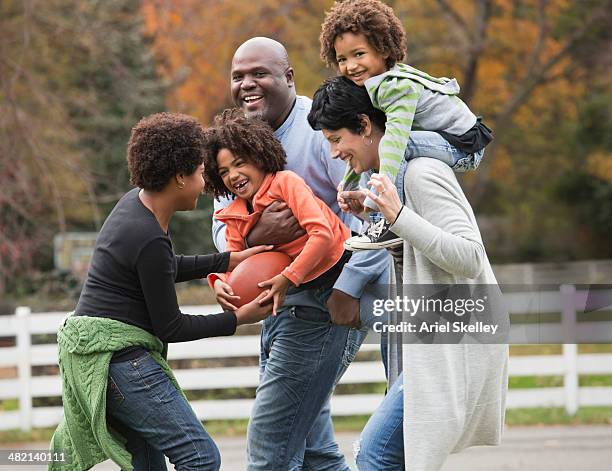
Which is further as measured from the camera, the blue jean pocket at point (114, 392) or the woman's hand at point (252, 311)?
the woman's hand at point (252, 311)

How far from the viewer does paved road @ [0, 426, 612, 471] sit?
7.80 meters

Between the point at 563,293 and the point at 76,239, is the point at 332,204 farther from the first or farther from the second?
the point at 76,239

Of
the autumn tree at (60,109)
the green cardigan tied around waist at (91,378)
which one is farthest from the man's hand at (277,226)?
the autumn tree at (60,109)

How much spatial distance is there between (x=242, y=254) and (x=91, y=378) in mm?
916

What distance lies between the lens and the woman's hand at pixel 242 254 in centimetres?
469

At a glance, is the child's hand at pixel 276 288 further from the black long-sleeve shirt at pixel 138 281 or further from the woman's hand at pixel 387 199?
the woman's hand at pixel 387 199

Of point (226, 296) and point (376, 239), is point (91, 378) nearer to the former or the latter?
point (226, 296)

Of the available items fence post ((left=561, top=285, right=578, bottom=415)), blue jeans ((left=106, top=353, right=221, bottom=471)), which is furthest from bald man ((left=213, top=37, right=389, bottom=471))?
fence post ((left=561, top=285, right=578, bottom=415))

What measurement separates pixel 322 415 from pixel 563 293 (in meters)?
5.47

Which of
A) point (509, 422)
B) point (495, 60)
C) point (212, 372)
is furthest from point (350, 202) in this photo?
point (495, 60)

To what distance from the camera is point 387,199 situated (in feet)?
12.5

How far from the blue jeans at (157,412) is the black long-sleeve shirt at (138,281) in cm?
18

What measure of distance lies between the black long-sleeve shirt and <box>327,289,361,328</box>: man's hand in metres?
0.46

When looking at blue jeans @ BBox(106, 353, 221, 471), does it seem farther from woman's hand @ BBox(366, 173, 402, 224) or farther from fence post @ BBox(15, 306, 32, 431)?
fence post @ BBox(15, 306, 32, 431)
